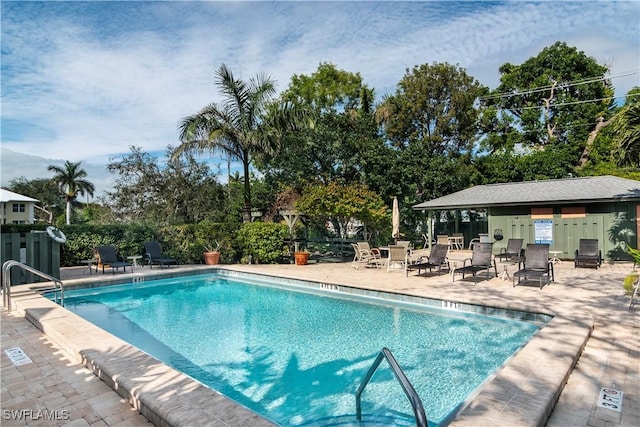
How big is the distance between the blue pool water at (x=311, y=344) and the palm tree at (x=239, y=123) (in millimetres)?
7370

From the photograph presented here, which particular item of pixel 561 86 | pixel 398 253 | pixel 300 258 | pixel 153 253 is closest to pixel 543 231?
pixel 398 253

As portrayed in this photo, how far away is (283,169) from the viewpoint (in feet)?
72.0

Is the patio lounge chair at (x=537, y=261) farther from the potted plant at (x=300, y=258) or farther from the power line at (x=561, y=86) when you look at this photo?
the power line at (x=561, y=86)

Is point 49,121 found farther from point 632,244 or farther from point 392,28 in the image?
point 632,244

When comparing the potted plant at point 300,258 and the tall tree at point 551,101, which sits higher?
the tall tree at point 551,101

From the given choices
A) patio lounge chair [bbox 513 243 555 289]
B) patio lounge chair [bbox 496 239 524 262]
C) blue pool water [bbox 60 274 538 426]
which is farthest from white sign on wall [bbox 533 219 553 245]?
blue pool water [bbox 60 274 538 426]

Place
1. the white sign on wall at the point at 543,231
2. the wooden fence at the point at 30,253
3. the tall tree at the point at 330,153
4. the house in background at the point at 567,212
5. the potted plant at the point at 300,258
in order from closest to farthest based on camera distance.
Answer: the wooden fence at the point at 30,253 → the house in background at the point at 567,212 → the potted plant at the point at 300,258 → the white sign on wall at the point at 543,231 → the tall tree at the point at 330,153

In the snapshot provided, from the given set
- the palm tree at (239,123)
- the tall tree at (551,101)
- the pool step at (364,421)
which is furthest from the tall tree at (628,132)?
the tall tree at (551,101)

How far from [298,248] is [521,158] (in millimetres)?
21613

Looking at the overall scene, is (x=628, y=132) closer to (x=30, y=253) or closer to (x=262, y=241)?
(x=262, y=241)

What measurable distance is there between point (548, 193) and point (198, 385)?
17.6m

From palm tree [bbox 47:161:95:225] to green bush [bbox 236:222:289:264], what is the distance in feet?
126

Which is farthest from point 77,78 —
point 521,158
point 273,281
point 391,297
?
point 521,158

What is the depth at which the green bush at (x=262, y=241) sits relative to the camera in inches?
616
